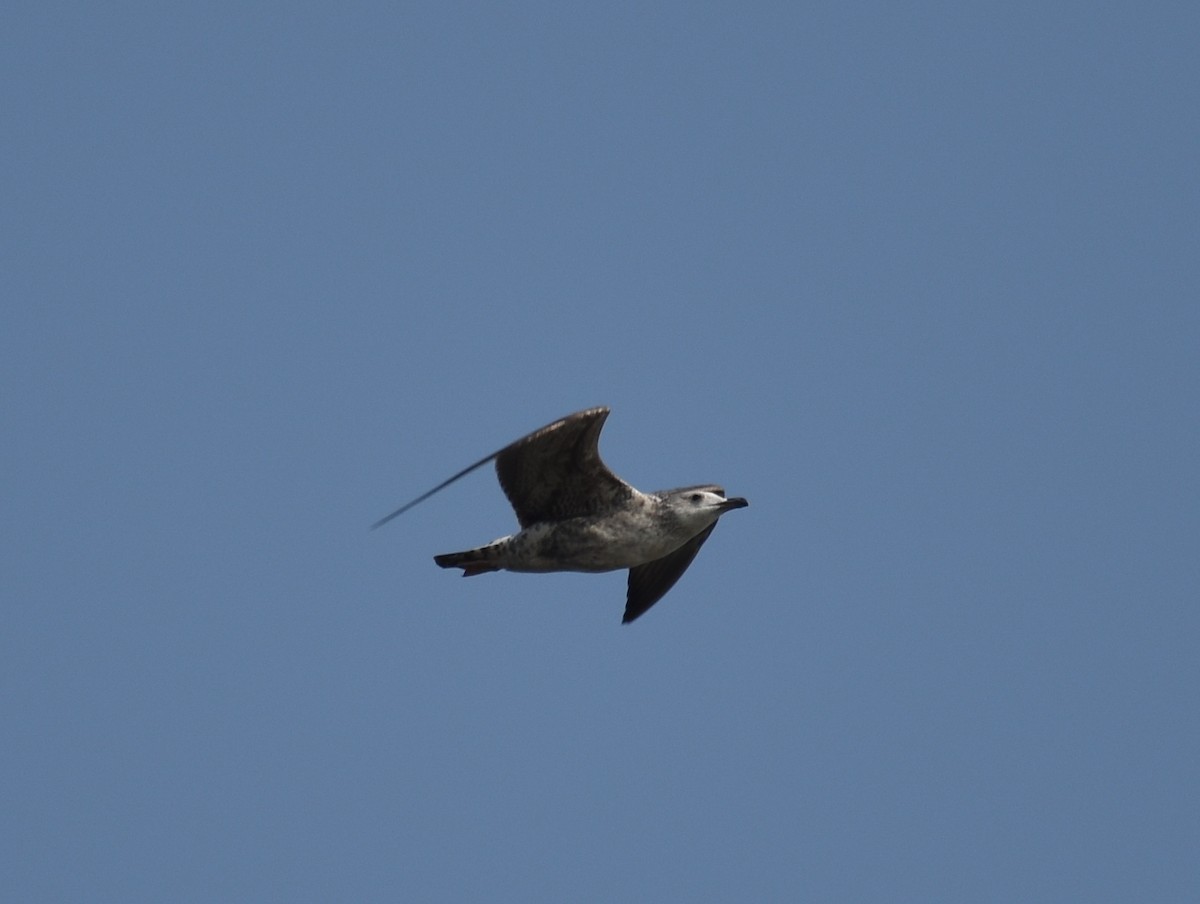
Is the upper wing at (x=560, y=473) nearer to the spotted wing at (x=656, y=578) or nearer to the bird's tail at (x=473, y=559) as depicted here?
the bird's tail at (x=473, y=559)

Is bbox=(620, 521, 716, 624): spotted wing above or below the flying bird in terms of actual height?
below

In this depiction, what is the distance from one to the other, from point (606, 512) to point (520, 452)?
1074 mm

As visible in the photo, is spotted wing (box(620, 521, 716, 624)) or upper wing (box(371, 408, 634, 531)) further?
spotted wing (box(620, 521, 716, 624))

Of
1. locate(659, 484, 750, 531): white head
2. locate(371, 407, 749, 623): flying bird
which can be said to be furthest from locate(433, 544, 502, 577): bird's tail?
locate(659, 484, 750, 531): white head

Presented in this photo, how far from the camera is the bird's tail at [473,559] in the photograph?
46.6ft

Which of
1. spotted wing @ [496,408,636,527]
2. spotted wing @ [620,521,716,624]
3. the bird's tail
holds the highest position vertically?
spotted wing @ [496,408,636,527]

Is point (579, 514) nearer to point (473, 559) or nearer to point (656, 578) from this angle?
point (473, 559)

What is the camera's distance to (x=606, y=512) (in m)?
14.0

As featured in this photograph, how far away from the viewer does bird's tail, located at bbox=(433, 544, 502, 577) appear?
14211mm

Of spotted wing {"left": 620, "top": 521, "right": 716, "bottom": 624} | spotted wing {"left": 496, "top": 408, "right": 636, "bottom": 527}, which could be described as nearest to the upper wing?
spotted wing {"left": 496, "top": 408, "right": 636, "bottom": 527}

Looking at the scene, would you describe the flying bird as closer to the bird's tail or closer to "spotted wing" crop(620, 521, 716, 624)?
the bird's tail

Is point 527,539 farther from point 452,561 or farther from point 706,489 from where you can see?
point 706,489

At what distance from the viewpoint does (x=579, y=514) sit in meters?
14.1

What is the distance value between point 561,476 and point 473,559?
50.1 inches
